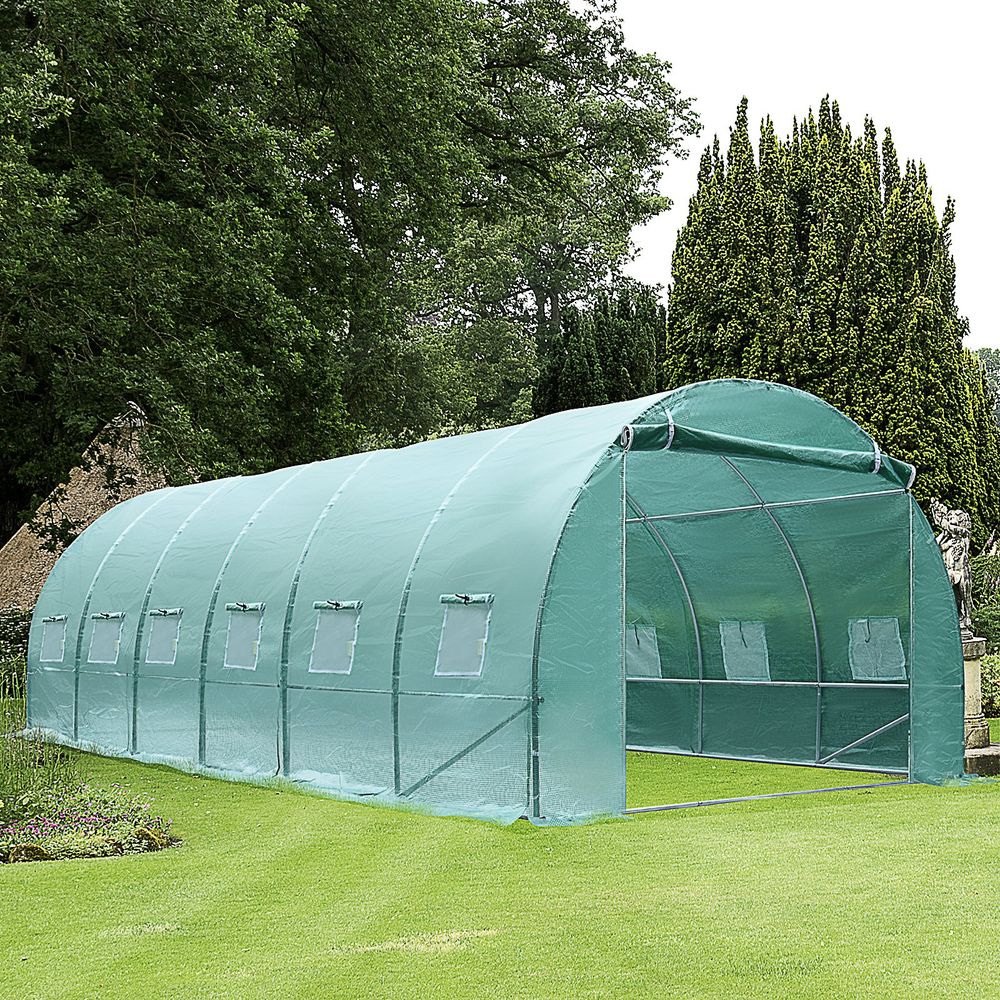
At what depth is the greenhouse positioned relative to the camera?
12.0m

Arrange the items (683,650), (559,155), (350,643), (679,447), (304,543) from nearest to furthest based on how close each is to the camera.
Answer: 1. (679,447)
2. (350,643)
3. (304,543)
4. (683,650)
5. (559,155)

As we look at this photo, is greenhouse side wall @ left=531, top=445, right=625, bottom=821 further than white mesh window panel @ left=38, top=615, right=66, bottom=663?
No

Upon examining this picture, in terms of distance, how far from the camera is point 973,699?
1509 centimetres

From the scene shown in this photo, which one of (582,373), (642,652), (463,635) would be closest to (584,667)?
(463,635)

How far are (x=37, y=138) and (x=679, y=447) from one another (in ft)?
49.0

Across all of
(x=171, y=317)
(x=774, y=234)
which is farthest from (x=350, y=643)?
(x=774, y=234)

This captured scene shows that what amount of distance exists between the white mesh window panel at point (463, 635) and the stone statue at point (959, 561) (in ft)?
17.0

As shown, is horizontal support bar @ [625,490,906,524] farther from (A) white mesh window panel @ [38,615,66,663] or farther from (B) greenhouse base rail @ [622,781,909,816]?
(A) white mesh window panel @ [38,615,66,663]

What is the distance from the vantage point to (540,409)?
112 feet

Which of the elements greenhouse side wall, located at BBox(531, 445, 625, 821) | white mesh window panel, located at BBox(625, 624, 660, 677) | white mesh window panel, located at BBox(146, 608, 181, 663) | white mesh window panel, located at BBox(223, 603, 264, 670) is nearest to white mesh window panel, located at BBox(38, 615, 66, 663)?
white mesh window panel, located at BBox(146, 608, 181, 663)

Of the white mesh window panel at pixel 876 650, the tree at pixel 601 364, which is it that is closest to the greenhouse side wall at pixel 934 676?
the white mesh window panel at pixel 876 650

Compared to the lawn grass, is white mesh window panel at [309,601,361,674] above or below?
above

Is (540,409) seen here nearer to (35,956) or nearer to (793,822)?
(793,822)

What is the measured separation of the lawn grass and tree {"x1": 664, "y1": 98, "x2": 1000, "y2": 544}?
422 inches
